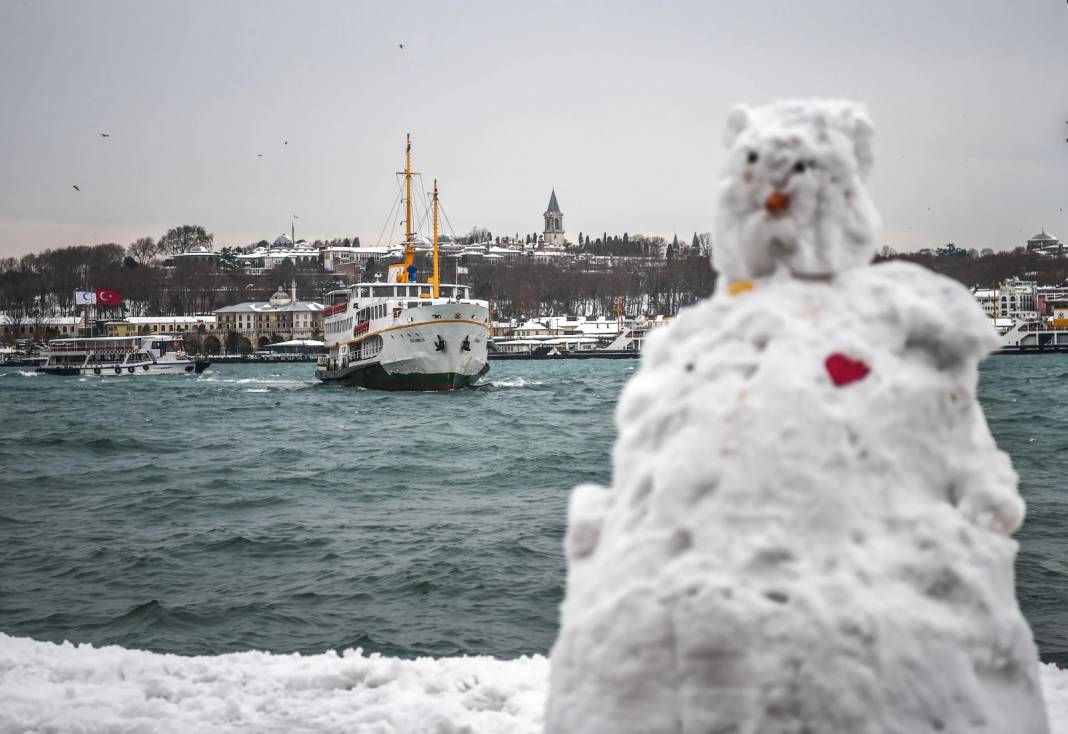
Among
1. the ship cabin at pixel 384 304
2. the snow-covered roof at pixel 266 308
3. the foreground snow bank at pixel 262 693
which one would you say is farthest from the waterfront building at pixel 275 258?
the foreground snow bank at pixel 262 693

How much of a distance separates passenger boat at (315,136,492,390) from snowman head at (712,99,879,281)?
3794cm

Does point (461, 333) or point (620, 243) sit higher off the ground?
point (620, 243)

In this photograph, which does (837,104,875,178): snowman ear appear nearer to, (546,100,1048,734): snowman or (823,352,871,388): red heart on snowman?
(546,100,1048,734): snowman

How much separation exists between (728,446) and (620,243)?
183953mm

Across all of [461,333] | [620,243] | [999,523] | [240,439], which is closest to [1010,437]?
[240,439]

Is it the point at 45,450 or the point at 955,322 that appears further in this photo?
the point at 45,450

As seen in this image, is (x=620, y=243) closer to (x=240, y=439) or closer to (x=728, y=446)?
(x=240, y=439)

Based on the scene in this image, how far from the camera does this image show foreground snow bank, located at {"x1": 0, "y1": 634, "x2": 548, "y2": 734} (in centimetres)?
473

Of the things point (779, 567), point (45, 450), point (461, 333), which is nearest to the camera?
point (779, 567)

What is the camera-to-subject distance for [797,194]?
8.72ft

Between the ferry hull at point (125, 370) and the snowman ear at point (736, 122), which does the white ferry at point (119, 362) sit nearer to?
the ferry hull at point (125, 370)

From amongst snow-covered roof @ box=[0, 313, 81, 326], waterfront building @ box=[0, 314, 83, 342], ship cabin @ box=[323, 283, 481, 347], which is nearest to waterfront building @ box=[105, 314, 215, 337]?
snow-covered roof @ box=[0, 313, 81, 326]

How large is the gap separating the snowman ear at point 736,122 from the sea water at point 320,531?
5.45 metres

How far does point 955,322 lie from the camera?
2578mm
